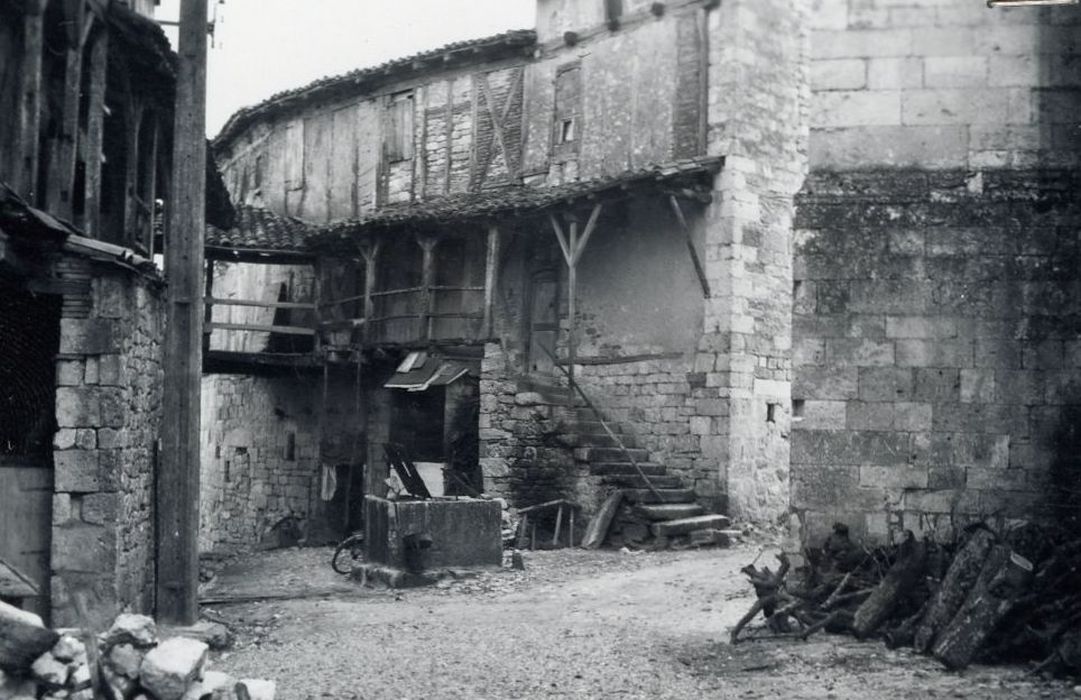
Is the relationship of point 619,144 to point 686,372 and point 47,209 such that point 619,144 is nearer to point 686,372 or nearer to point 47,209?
point 686,372

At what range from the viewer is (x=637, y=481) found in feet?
51.2

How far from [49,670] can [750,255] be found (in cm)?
1232

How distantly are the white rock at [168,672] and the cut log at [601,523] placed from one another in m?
9.33

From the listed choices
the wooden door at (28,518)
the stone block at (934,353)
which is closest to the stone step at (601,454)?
the stone block at (934,353)

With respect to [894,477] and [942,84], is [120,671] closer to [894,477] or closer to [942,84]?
[894,477]

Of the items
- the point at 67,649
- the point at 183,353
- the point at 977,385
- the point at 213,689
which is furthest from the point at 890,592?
the point at 183,353

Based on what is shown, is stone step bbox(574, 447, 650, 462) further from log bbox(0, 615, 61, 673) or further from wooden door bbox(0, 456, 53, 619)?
log bbox(0, 615, 61, 673)

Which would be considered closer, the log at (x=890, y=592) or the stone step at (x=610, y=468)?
the log at (x=890, y=592)

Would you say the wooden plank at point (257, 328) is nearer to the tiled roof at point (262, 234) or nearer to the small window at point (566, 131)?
the tiled roof at point (262, 234)

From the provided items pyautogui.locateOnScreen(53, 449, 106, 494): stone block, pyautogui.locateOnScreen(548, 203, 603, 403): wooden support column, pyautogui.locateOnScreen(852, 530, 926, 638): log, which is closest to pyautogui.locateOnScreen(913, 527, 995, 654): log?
pyautogui.locateOnScreen(852, 530, 926, 638): log

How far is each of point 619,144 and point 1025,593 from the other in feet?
38.6

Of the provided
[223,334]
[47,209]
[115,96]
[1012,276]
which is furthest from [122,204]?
[223,334]

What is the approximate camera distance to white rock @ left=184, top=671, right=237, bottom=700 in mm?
5641

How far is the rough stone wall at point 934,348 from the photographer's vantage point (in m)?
8.45
